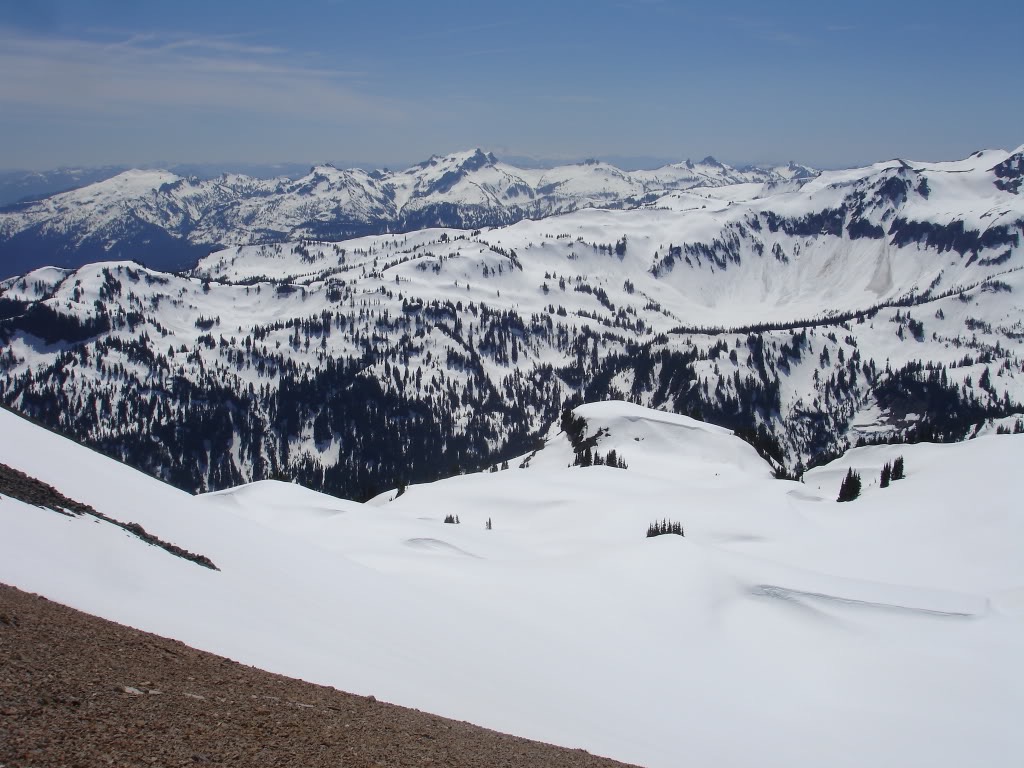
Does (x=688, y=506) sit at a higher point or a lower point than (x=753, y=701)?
lower

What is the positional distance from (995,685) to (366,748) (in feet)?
128

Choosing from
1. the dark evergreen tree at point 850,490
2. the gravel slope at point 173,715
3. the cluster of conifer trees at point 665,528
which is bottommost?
the dark evergreen tree at point 850,490

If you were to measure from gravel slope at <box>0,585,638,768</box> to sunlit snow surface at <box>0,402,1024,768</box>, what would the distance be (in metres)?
2.96

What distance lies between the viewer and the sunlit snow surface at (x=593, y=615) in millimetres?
21438

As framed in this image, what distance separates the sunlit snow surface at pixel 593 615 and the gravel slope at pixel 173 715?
2.96 meters

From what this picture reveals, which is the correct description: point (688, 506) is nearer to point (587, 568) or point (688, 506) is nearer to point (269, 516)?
point (587, 568)

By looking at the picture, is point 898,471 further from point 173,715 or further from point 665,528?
point 173,715

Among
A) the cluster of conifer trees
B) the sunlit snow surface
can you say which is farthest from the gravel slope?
the cluster of conifer trees

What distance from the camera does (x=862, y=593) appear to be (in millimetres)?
45031

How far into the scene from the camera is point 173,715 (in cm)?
1224

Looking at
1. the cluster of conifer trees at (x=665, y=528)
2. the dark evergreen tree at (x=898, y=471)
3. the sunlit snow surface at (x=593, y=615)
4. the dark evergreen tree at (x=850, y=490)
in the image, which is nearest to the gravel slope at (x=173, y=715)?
the sunlit snow surface at (x=593, y=615)

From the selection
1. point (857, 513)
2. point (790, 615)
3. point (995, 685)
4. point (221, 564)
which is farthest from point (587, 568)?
point (857, 513)

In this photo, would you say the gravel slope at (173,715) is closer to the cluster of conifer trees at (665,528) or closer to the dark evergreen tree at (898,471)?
the cluster of conifer trees at (665,528)

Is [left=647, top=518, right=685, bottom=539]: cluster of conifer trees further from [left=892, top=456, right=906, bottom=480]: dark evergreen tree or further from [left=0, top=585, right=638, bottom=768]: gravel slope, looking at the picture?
[left=0, top=585, right=638, bottom=768]: gravel slope
